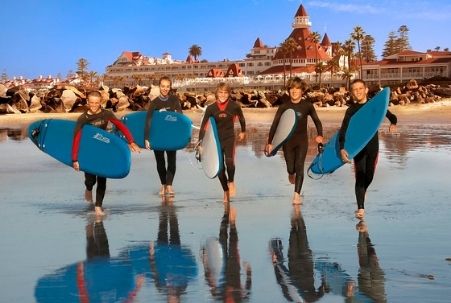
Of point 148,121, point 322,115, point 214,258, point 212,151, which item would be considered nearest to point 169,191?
point 148,121

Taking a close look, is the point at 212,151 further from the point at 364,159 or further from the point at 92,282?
the point at 92,282

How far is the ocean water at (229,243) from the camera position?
4523 mm

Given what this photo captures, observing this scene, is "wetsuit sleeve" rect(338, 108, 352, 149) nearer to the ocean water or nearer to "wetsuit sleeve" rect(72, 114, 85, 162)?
the ocean water

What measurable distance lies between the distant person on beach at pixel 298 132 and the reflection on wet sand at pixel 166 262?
2.29m

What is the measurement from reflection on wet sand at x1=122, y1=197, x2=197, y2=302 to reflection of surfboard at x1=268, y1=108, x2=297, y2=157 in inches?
97.7

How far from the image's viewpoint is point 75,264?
5.31 m

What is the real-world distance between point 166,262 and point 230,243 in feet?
2.83

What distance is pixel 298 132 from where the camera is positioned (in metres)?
8.61

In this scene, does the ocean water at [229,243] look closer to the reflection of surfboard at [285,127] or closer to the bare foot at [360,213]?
the bare foot at [360,213]

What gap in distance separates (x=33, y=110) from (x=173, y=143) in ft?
130

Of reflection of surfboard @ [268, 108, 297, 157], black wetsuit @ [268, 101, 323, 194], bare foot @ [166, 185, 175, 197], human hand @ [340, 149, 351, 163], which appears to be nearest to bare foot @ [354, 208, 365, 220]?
human hand @ [340, 149, 351, 163]

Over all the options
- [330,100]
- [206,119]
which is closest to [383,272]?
[206,119]

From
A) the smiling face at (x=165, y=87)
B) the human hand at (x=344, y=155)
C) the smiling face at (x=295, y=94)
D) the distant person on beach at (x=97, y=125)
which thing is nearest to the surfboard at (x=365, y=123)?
the human hand at (x=344, y=155)

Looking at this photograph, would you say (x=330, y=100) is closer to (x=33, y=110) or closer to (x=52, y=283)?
(x=33, y=110)
